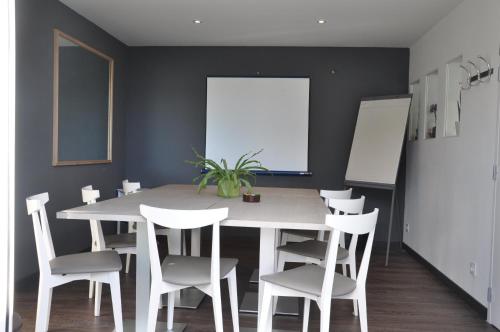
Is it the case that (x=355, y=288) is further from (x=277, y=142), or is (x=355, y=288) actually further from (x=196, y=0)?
(x=277, y=142)

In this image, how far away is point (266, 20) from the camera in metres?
4.93

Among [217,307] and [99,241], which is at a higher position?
[99,241]

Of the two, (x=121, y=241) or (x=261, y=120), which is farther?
(x=261, y=120)

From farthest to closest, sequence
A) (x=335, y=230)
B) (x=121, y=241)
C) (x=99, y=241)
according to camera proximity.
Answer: (x=121, y=241) → (x=99, y=241) → (x=335, y=230)

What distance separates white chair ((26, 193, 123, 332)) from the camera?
8.03 feet

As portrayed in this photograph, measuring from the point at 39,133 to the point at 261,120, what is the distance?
3.00m

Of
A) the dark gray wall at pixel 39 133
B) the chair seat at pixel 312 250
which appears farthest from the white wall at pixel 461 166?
the dark gray wall at pixel 39 133

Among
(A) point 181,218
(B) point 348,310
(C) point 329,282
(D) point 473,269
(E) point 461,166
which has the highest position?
(E) point 461,166

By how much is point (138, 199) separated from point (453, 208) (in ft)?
9.38

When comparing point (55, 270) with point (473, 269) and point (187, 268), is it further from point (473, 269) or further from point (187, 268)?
point (473, 269)

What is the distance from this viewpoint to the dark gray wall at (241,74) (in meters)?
6.09

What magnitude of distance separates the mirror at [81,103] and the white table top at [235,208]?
1536 mm

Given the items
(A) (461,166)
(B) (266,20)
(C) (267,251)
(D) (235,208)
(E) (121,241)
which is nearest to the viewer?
(C) (267,251)

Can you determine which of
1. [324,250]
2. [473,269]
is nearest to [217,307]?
[324,250]
